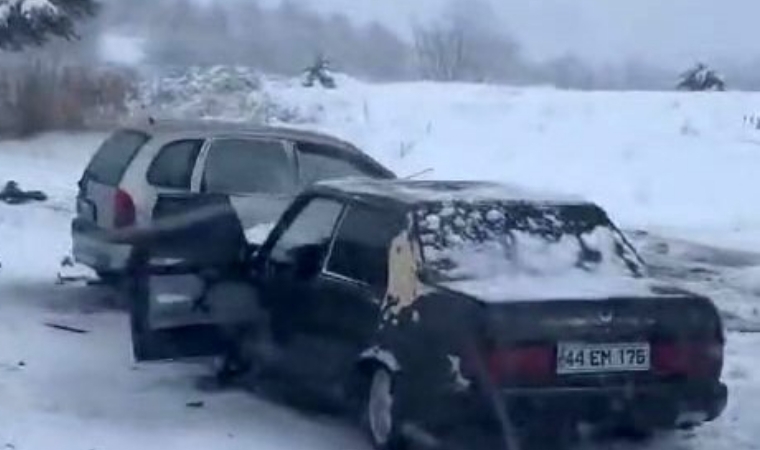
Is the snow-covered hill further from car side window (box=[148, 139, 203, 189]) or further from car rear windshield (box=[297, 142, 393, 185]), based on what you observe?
car side window (box=[148, 139, 203, 189])

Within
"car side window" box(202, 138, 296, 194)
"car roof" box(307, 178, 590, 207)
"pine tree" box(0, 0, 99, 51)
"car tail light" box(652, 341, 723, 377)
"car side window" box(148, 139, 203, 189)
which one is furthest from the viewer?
"pine tree" box(0, 0, 99, 51)

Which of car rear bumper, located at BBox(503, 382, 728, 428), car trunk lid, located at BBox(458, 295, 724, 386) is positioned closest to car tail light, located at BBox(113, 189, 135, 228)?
car trunk lid, located at BBox(458, 295, 724, 386)

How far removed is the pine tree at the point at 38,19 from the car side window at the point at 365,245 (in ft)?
60.8

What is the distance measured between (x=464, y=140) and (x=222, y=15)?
2070 inches

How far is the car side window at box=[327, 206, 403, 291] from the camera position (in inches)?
372

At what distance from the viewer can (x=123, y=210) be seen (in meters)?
13.7

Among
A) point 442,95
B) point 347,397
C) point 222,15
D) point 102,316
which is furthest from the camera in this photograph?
point 222,15

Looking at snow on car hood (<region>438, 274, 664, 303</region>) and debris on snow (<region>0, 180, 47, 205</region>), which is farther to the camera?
debris on snow (<region>0, 180, 47, 205</region>)

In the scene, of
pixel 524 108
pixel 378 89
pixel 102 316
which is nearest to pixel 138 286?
pixel 102 316

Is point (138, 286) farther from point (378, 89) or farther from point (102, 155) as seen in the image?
point (378, 89)

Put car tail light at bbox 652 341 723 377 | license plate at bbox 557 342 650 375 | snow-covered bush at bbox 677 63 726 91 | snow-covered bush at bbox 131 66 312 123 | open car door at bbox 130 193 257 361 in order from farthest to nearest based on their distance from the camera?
snow-covered bush at bbox 677 63 726 91 → snow-covered bush at bbox 131 66 312 123 → open car door at bbox 130 193 257 361 → car tail light at bbox 652 341 723 377 → license plate at bbox 557 342 650 375

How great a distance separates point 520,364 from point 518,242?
3.35 feet

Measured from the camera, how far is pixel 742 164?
1129 inches

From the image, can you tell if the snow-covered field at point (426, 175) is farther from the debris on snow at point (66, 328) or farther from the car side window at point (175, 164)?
the car side window at point (175, 164)
